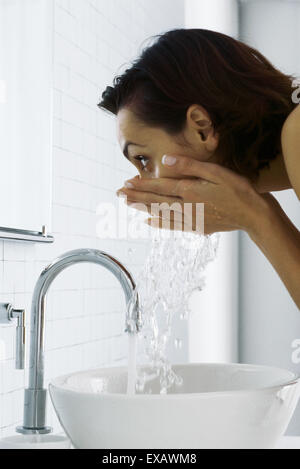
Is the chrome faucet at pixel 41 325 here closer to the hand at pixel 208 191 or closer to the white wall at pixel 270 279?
the hand at pixel 208 191

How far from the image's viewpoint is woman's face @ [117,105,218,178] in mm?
970

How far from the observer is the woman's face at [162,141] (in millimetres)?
970

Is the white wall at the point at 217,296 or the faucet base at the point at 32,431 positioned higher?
the white wall at the point at 217,296

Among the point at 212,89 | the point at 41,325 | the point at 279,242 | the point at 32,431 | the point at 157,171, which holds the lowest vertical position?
the point at 32,431

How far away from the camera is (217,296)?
2.73 meters

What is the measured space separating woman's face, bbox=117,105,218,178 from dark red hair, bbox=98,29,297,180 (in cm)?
1

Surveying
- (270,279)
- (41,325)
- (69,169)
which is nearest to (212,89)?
(41,325)

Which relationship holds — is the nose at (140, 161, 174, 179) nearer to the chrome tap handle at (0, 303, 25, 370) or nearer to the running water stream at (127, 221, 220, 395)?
the running water stream at (127, 221, 220, 395)

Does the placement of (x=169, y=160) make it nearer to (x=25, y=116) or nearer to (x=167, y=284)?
(x=167, y=284)

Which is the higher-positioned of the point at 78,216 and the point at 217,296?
the point at 78,216

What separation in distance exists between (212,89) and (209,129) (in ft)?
0.19

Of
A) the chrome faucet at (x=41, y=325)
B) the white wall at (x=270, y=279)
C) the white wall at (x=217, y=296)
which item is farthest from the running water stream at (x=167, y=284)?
the white wall at (x=270, y=279)

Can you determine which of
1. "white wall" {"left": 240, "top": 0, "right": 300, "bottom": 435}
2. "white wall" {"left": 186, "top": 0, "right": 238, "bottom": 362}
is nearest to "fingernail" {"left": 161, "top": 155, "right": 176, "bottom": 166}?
"white wall" {"left": 186, "top": 0, "right": 238, "bottom": 362}
